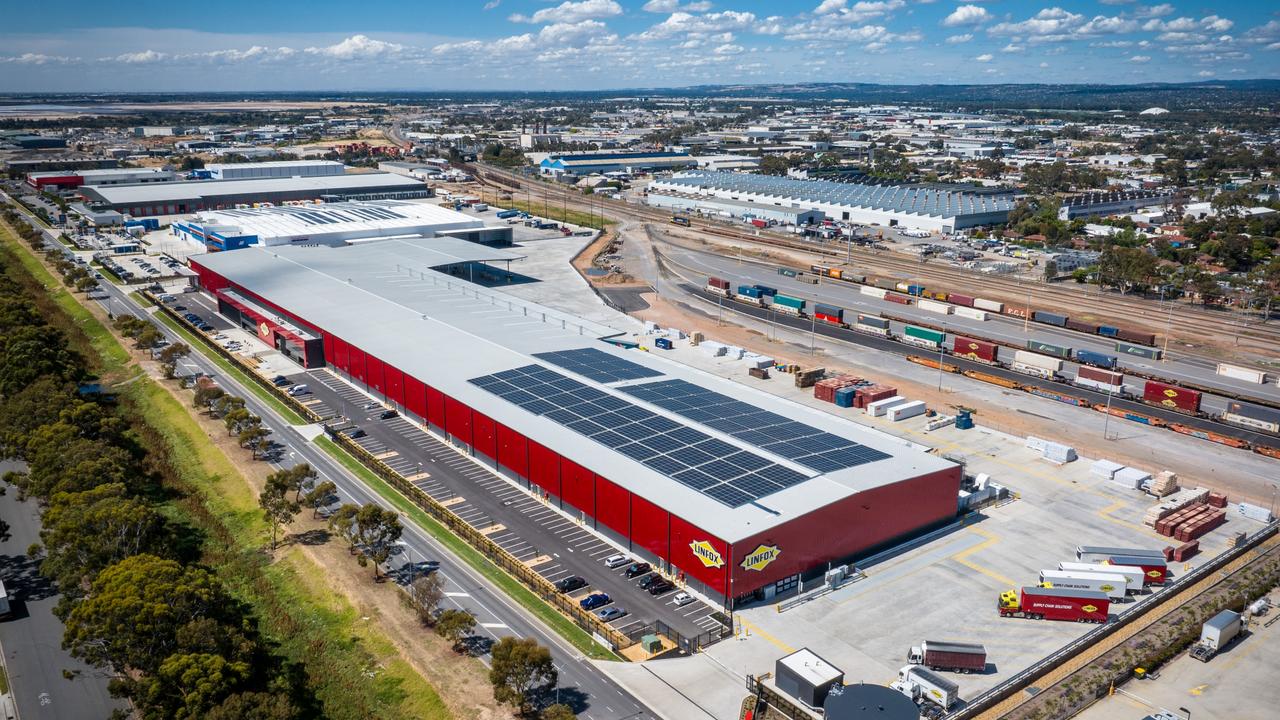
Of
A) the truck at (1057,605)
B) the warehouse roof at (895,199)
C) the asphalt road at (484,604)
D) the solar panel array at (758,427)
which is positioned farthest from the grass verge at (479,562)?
the warehouse roof at (895,199)

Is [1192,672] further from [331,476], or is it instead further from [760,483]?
[331,476]

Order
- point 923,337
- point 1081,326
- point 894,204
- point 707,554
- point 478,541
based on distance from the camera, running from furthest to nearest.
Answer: point 894,204 → point 1081,326 → point 923,337 → point 478,541 → point 707,554

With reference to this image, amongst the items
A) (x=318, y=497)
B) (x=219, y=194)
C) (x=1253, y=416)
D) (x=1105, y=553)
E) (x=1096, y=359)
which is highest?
(x=219, y=194)

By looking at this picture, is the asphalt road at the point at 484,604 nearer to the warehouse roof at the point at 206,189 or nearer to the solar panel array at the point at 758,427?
the solar panel array at the point at 758,427

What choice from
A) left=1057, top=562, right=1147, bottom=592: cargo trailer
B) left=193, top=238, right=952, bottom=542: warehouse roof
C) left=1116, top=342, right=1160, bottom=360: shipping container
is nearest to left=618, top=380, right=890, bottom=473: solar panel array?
left=193, top=238, right=952, bottom=542: warehouse roof

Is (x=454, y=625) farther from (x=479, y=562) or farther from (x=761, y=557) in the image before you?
(x=761, y=557)

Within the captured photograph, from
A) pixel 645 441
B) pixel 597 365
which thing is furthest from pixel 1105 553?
pixel 597 365

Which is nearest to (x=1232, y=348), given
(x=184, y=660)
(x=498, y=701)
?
(x=498, y=701)
